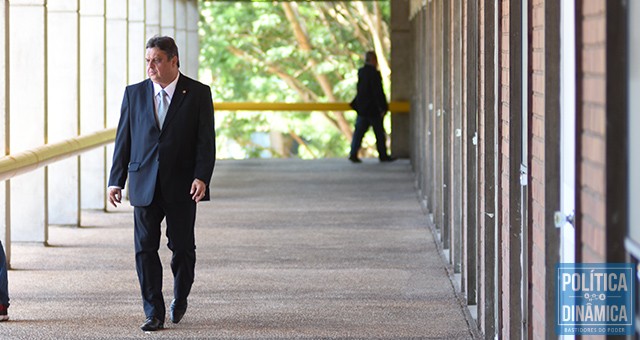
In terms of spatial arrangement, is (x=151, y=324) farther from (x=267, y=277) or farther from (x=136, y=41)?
(x=136, y=41)

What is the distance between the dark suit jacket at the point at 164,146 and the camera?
22.6 ft

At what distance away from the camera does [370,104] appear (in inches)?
788

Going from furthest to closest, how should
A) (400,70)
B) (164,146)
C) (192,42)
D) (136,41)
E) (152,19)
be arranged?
(192,42) < (400,70) < (152,19) < (136,41) < (164,146)

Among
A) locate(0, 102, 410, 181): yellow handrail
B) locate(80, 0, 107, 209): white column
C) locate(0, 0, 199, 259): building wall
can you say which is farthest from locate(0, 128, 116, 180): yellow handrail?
locate(80, 0, 107, 209): white column

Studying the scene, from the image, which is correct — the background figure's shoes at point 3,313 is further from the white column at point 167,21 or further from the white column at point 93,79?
the white column at point 167,21

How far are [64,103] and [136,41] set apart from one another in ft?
13.1

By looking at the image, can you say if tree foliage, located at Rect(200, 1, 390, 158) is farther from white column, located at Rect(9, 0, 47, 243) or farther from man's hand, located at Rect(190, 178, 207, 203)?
man's hand, located at Rect(190, 178, 207, 203)

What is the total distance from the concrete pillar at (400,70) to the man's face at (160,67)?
14.2 m

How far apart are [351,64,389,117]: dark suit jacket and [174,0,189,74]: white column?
9.26 ft

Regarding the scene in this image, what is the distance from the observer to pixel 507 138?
19.1 feet

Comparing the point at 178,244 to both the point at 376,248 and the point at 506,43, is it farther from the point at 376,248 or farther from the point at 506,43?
the point at 376,248

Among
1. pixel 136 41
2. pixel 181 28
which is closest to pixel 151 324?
pixel 136 41

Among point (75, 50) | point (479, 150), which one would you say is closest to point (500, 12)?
point (479, 150)

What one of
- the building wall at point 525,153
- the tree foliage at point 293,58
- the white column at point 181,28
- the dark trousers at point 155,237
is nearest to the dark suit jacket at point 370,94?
the white column at point 181,28
